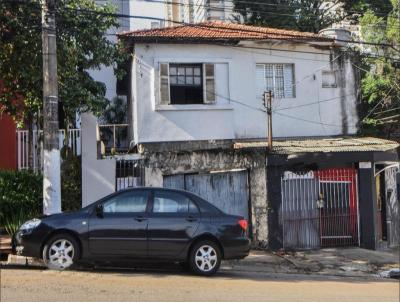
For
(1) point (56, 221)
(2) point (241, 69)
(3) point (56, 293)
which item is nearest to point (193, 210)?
(1) point (56, 221)

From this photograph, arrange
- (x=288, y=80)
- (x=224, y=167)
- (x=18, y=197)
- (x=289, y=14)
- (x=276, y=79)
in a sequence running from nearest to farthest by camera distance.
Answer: (x=18, y=197) → (x=224, y=167) → (x=276, y=79) → (x=288, y=80) → (x=289, y=14)

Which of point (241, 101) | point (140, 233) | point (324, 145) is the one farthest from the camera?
point (241, 101)

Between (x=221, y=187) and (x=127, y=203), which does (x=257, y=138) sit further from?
(x=127, y=203)

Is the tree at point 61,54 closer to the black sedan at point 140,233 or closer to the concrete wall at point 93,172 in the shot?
the concrete wall at point 93,172

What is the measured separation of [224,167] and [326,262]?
371 centimetres

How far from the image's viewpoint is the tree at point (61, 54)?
12.9 metres

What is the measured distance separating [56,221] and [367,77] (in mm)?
16579

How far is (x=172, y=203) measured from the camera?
10062mm

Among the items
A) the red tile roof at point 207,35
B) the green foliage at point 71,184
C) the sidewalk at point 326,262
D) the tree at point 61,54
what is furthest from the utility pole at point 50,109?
the red tile roof at point 207,35

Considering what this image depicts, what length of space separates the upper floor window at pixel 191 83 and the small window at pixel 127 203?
7774mm

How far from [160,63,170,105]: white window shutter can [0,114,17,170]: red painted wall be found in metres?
4.51

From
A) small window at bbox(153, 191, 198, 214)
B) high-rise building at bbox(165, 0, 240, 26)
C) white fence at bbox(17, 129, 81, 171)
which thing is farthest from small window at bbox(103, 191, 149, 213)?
high-rise building at bbox(165, 0, 240, 26)

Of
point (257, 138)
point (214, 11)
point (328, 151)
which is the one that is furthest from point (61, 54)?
point (214, 11)

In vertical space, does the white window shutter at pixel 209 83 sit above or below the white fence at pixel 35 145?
above
